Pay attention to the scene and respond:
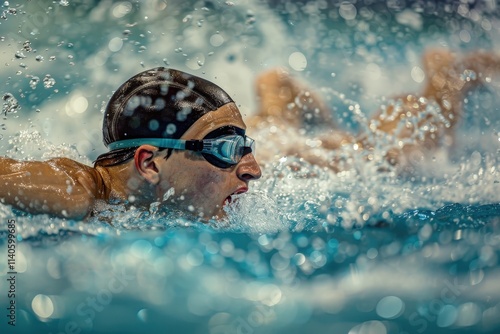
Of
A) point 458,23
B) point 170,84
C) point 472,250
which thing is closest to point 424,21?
point 458,23

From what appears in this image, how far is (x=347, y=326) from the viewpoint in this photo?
2318mm

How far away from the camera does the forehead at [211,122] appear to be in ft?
6.86

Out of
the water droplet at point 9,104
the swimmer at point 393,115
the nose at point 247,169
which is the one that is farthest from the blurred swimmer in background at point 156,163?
the swimmer at point 393,115

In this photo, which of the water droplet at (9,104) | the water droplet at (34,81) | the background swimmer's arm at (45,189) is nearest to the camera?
the background swimmer's arm at (45,189)

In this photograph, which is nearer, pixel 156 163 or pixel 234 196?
pixel 156 163

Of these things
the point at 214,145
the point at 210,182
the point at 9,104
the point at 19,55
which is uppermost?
the point at 214,145

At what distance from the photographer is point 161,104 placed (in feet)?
Result: 6.71

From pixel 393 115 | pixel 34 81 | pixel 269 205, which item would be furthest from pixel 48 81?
pixel 393 115

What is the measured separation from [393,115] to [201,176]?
1.82 m

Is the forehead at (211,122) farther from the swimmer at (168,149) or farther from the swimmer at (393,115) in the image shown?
the swimmer at (393,115)

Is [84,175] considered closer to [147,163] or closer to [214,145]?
[147,163]

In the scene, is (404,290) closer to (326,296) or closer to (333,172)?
(326,296)

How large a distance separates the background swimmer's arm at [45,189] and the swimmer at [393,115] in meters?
→ 1.68

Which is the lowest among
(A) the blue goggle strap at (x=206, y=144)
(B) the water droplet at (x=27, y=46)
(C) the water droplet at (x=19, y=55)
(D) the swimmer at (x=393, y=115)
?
(D) the swimmer at (x=393, y=115)
